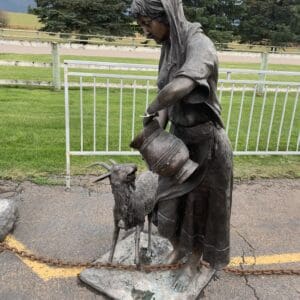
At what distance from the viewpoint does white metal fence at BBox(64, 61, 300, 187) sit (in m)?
5.39

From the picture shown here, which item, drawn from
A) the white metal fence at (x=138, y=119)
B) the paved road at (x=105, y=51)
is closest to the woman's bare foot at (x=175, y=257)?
the white metal fence at (x=138, y=119)

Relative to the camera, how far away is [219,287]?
3.24 metres

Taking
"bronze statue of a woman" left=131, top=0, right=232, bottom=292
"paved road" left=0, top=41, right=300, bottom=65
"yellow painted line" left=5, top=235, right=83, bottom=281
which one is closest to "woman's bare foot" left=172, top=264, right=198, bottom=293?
"bronze statue of a woman" left=131, top=0, right=232, bottom=292

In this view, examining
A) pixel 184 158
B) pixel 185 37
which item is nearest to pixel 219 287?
pixel 184 158

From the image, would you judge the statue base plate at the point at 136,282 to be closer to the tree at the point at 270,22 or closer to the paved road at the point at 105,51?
the paved road at the point at 105,51

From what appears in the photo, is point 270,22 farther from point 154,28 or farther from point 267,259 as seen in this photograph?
point 154,28

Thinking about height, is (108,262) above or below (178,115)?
below

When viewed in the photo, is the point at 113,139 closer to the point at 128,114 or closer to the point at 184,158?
the point at 128,114

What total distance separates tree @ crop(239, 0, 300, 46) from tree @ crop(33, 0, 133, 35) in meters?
13.3

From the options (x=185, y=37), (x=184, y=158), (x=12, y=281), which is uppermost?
(x=185, y=37)

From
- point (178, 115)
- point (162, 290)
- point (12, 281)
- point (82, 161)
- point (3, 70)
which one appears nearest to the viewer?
point (178, 115)

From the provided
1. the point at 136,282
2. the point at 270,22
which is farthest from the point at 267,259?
the point at 270,22

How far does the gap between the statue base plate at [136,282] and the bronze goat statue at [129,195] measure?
0.46 feet

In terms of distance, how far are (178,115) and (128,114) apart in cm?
585
